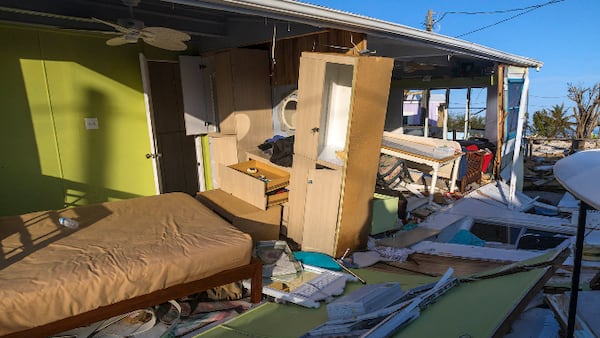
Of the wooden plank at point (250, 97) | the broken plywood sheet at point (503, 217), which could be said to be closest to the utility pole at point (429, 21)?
the broken plywood sheet at point (503, 217)

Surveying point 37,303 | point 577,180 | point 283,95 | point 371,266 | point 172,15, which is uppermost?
point 172,15

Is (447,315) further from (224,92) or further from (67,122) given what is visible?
(67,122)

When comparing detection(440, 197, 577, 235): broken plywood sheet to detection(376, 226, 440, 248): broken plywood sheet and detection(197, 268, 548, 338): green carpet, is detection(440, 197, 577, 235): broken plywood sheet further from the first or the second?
detection(197, 268, 548, 338): green carpet

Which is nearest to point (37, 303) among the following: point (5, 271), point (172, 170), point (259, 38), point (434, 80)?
point (5, 271)

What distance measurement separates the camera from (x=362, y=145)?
417 centimetres

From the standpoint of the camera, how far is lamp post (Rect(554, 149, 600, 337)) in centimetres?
135

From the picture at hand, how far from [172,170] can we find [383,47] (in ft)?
15.5

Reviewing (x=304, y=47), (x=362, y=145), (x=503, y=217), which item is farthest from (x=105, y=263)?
(x=503, y=217)

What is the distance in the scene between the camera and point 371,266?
4.18m

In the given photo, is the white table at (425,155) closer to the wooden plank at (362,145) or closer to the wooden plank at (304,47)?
the wooden plank at (362,145)

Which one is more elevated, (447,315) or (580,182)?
(580,182)

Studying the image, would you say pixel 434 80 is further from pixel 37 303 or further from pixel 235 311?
pixel 37 303

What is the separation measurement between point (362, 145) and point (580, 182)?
9.18 feet

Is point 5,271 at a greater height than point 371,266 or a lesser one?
greater
